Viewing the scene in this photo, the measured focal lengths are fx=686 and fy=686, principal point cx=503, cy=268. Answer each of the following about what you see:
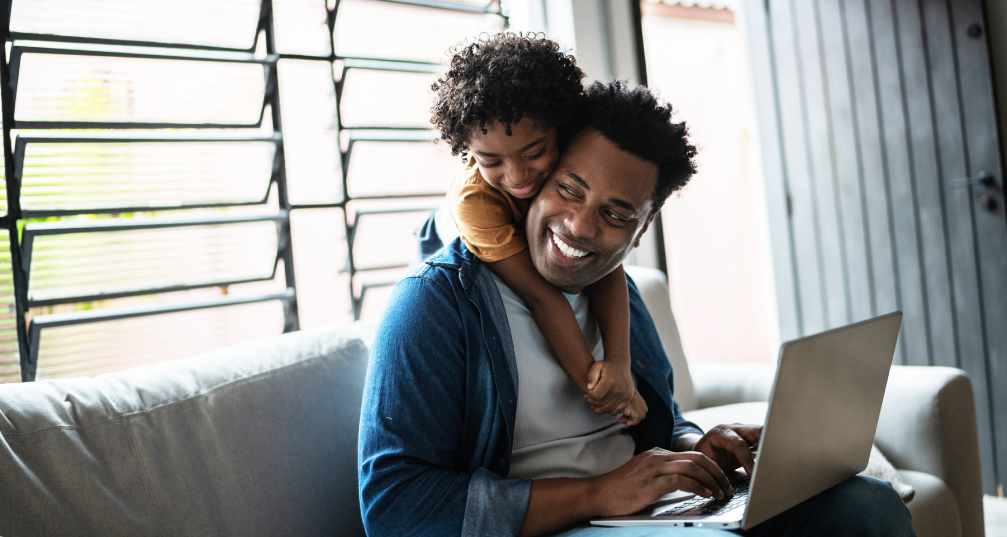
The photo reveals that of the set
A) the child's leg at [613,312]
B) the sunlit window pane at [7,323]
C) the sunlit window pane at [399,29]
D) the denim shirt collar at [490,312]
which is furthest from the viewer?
the sunlit window pane at [399,29]

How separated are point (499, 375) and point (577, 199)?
0.32m

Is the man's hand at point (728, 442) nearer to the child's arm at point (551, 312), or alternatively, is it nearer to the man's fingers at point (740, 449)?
the man's fingers at point (740, 449)

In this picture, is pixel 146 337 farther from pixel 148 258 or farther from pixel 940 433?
pixel 940 433

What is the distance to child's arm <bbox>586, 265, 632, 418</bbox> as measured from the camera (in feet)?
3.69


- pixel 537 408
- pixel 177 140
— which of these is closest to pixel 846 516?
pixel 537 408

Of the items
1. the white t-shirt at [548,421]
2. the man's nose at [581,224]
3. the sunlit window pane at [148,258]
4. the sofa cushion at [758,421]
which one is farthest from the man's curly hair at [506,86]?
the sunlit window pane at [148,258]

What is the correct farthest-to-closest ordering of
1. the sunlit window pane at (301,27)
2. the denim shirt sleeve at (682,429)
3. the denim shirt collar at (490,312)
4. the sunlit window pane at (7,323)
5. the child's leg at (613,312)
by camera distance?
the sunlit window pane at (301,27) → the sunlit window pane at (7,323) → the denim shirt sleeve at (682,429) → the child's leg at (613,312) → the denim shirt collar at (490,312)

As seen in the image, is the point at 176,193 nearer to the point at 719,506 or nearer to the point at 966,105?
the point at 719,506

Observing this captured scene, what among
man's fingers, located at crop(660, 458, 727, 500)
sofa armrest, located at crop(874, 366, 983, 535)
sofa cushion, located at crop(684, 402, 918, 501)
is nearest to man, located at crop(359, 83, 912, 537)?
man's fingers, located at crop(660, 458, 727, 500)

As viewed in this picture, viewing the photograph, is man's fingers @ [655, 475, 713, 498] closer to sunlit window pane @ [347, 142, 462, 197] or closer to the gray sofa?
the gray sofa

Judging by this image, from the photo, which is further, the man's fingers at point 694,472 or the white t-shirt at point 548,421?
the white t-shirt at point 548,421

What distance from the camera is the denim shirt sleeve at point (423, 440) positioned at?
98 cm

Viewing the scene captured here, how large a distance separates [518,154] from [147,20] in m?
1.17

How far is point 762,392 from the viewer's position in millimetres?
1964
